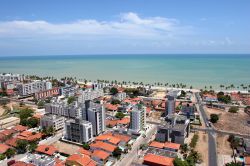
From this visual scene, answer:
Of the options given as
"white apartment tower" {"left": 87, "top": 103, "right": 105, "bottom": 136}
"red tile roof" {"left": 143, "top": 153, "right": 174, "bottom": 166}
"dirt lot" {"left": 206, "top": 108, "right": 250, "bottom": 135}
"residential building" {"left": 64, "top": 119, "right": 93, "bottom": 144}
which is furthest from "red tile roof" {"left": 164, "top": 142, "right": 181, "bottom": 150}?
"dirt lot" {"left": 206, "top": 108, "right": 250, "bottom": 135}

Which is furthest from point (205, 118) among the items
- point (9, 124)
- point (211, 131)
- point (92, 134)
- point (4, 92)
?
point (4, 92)

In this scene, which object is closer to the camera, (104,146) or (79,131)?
(104,146)

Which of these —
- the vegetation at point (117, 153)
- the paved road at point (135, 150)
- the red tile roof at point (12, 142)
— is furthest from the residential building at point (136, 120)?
the red tile roof at point (12, 142)

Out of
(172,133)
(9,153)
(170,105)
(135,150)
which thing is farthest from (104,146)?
(170,105)

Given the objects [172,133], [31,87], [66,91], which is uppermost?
[31,87]

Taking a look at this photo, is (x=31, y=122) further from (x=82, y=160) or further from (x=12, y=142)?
(x=82, y=160)
